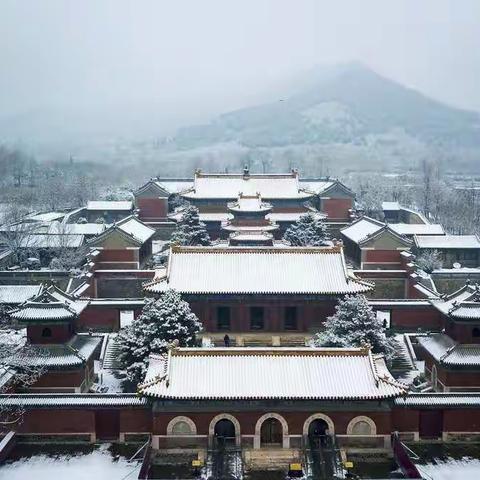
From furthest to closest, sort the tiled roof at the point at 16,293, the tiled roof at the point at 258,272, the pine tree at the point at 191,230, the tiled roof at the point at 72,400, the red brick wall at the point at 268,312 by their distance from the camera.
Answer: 1. the pine tree at the point at 191,230
2. the tiled roof at the point at 16,293
3. the red brick wall at the point at 268,312
4. the tiled roof at the point at 258,272
5. the tiled roof at the point at 72,400

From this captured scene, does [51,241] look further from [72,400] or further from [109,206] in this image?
[72,400]

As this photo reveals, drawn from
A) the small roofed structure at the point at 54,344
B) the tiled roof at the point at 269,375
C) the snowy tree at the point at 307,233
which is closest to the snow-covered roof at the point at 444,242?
the snowy tree at the point at 307,233

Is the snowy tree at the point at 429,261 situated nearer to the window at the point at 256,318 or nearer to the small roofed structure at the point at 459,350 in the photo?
the window at the point at 256,318

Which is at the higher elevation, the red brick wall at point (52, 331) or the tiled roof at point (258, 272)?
the tiled roof at point (258, 272)

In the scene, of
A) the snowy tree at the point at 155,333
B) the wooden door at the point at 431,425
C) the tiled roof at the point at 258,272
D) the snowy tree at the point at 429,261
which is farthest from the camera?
the snowy tree at the point at 429,261

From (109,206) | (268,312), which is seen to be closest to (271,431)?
(268,312)

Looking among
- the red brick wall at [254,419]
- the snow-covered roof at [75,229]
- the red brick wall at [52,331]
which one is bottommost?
the red brick wall at [254,419]
